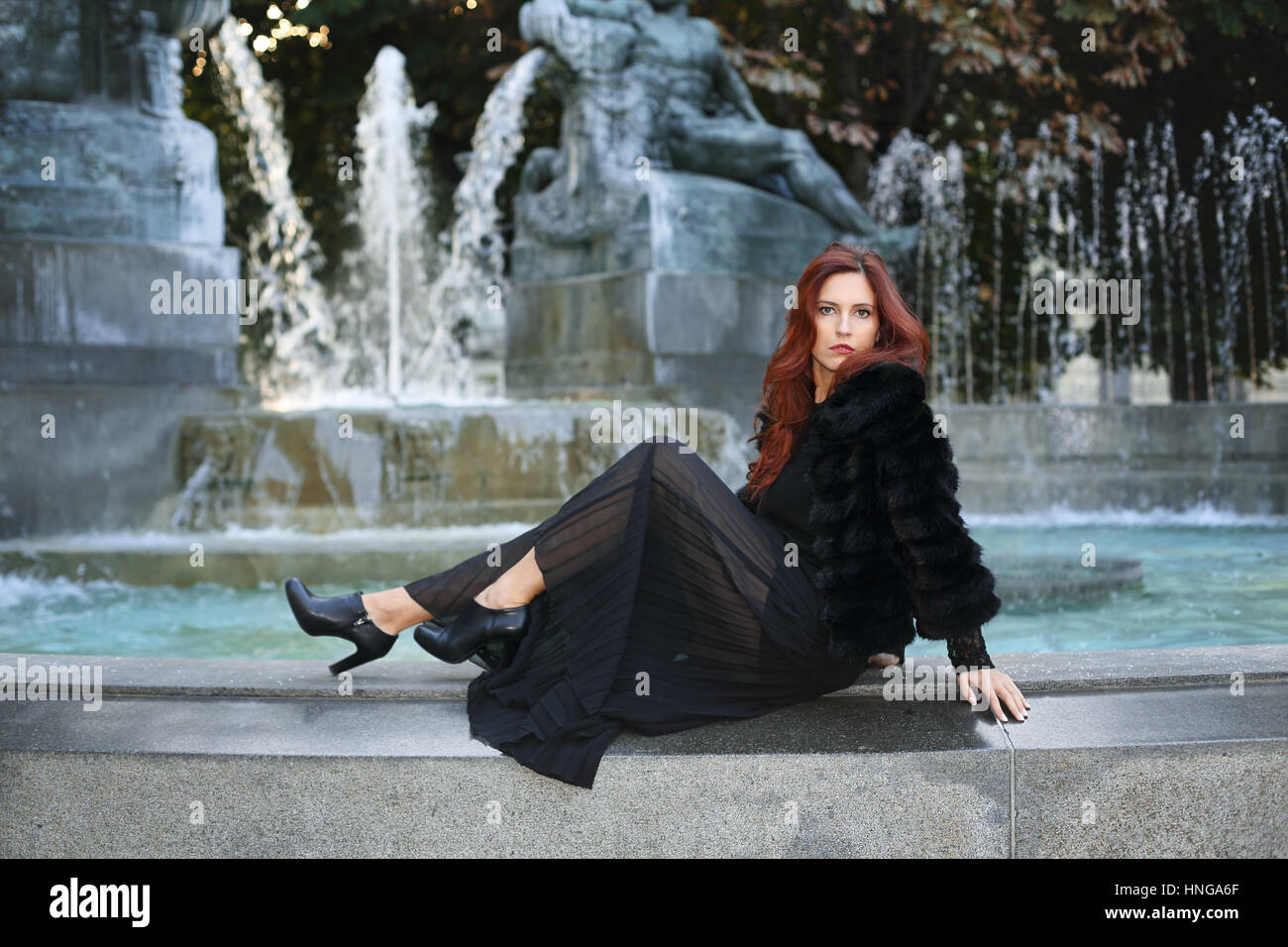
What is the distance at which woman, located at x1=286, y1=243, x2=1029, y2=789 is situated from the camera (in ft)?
9.79

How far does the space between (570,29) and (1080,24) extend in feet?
27.2

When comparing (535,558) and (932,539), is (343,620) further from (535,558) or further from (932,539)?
(932,539)

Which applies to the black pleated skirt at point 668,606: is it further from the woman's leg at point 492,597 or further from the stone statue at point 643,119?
the stone statue at point 643,119

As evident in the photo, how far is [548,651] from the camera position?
320 cm

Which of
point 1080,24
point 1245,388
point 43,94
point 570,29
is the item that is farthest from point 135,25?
→ point 1245,388

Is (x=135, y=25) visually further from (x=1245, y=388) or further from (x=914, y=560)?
(x=1245, y=388)

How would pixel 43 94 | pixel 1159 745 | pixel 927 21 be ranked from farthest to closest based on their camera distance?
pixel 927 21 < pixel 43 94 < pixel 1159 745

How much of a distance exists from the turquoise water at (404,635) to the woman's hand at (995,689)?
207 cm

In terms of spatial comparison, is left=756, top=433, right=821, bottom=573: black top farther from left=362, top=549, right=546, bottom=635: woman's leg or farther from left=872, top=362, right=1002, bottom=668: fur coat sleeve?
left=362, top=549, right=546, bottom=635: woman's leg

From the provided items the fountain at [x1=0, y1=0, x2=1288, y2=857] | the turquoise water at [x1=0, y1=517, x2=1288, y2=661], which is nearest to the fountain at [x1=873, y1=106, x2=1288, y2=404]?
the fountain at [x1=0, y1=0, x2=1288, y2=857]

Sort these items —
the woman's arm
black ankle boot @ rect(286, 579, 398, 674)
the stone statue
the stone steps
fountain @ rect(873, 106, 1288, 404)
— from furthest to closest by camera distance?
1. fountain @ rect(873, 106, 1288, 404)
2. the stone statue
3. black ankle boot @ rect(286, 579, 398, 674)
4. the woman's arm
5. the stone steps

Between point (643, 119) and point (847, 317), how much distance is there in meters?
7.91

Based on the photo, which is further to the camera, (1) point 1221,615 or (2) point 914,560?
(1) point 1221,615

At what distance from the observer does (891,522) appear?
3062 millimetres
